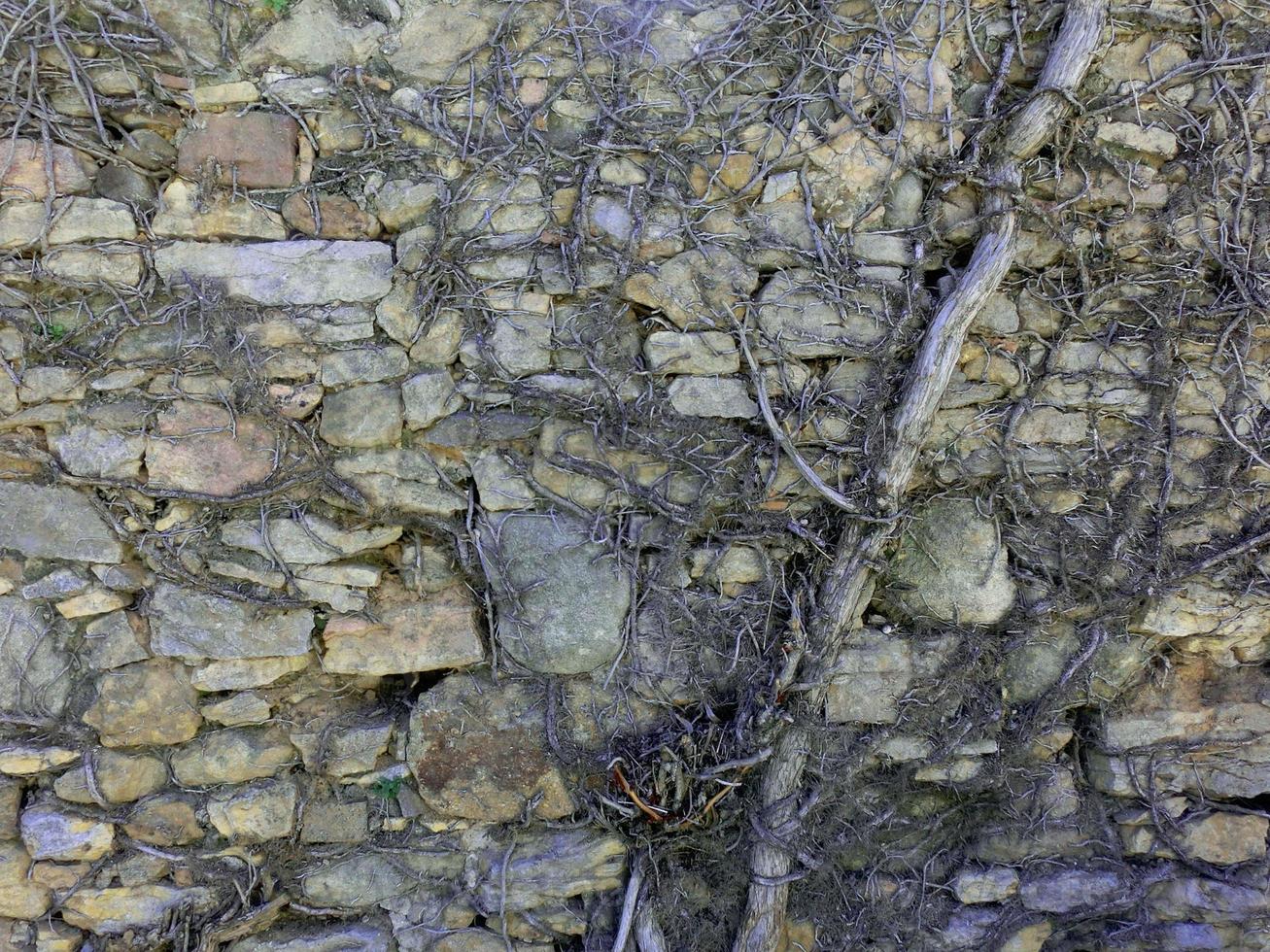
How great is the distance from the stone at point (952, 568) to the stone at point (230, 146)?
2.18 metres

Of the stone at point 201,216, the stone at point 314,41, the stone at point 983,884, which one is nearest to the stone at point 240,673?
the stone at point 201,216

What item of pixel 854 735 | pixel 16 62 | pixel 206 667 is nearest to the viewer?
pixel 16 62

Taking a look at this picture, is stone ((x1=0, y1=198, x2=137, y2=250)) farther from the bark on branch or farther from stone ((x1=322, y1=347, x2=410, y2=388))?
the bark on branch

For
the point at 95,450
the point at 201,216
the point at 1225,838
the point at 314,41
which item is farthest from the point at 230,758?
the point at 1225,838

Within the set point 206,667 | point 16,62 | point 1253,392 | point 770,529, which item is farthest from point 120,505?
point 1253,392

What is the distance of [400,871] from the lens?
2.61 meters

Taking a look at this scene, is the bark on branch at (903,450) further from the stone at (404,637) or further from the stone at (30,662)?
the stone at (30,662)

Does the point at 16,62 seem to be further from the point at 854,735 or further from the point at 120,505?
the point at 854,735

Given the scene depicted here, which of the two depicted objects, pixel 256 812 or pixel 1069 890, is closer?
pixel 256 812

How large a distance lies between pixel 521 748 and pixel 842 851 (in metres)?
1.07

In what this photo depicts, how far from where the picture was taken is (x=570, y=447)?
2570 millimetres

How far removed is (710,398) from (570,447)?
43cm

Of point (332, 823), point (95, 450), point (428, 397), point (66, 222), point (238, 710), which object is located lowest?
point (332, 823)

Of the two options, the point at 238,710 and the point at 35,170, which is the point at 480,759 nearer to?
the point at 238,710
